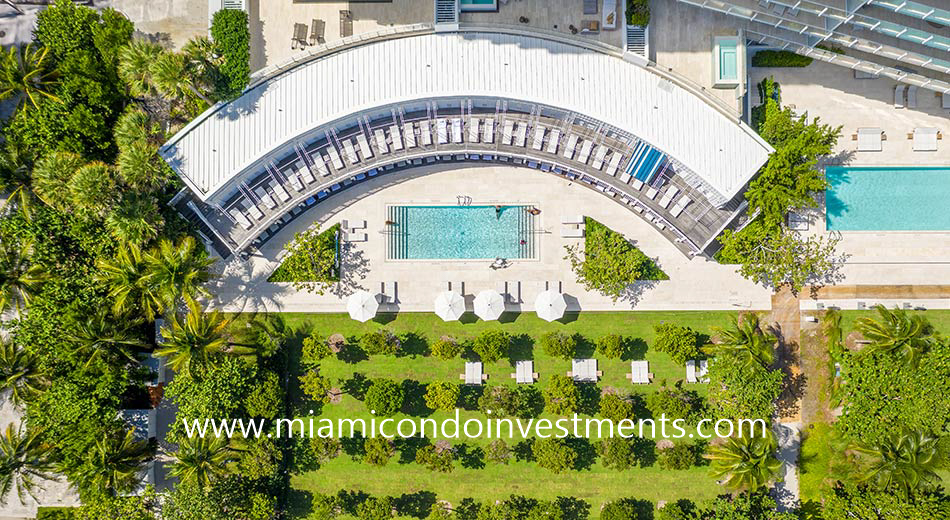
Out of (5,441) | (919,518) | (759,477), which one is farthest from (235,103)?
(919,518)

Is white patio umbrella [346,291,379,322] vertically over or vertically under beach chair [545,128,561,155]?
under

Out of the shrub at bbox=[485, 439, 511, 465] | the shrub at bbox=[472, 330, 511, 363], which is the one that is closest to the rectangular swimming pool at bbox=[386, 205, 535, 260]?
the shrub at bbox=[472, 330, 511, 363]

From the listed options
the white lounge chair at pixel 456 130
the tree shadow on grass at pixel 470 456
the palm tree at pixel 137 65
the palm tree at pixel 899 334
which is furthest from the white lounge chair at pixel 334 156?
the palm tree at pixel 899 334

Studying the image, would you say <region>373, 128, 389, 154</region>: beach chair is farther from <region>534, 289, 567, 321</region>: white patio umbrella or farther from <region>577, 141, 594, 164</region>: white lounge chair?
<region>534, 289, 567, 321</region>: white patio umbrella

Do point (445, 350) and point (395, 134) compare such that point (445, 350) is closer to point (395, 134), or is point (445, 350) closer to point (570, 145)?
point (395, 134)

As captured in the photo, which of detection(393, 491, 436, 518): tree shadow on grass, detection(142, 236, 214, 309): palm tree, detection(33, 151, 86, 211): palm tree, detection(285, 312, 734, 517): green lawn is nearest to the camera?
detection(33, 151, 86, 211): palm tree

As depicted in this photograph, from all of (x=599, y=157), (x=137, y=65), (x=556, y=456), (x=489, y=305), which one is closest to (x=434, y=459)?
(x=556, y=456)

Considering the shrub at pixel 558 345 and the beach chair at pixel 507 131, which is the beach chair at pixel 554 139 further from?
the shrub at pixel 558 345

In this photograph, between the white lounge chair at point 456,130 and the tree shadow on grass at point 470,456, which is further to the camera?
the tree shadow on grass at point 470,456
